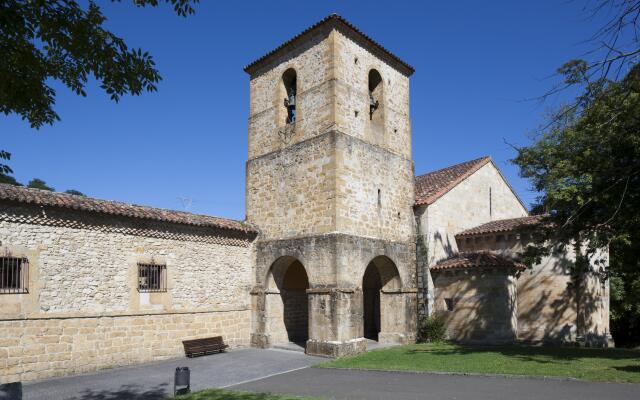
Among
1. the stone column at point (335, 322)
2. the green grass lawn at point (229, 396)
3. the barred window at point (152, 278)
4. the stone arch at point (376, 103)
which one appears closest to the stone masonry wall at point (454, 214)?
the stone arch at point (376, 103)

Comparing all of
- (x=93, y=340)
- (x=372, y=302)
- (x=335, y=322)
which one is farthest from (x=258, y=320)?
(x=372, y=302)

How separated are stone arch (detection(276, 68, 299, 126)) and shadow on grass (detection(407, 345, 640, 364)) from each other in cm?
928

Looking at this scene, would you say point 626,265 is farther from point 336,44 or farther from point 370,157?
point 336,44

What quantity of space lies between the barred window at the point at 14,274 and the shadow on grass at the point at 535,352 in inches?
417

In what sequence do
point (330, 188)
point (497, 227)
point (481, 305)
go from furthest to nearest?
point (497, 227) < point (481, 305) < point (330, 188)

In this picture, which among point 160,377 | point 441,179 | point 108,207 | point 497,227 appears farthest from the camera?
point 441,179

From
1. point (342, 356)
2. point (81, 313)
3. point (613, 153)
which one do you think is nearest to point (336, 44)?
point (613, 153)

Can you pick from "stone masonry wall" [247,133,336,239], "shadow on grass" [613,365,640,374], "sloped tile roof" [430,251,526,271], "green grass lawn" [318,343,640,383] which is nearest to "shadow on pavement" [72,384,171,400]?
"green grass lawn" [318,343,640,383]

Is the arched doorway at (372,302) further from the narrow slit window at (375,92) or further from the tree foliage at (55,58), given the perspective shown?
the tree foliage at (55,58)

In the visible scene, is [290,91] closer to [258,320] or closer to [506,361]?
[258,320]

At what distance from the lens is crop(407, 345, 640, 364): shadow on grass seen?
12.4m

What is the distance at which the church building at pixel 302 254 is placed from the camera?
12.4 meters

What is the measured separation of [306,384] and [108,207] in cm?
748

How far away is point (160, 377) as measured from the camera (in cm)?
1188
